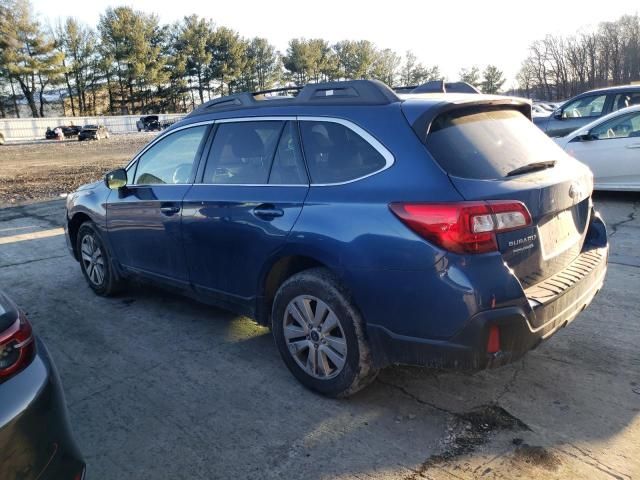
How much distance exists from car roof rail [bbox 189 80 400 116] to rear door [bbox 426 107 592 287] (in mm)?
396

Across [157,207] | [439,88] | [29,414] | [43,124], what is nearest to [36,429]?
[29,414]

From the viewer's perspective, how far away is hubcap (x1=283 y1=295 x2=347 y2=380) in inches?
123

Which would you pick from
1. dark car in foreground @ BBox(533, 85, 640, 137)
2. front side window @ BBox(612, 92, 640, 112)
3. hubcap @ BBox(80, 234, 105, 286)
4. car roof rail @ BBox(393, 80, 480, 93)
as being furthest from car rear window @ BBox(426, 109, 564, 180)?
dark car in foreground @ BBox(533, 85, 640, 137)

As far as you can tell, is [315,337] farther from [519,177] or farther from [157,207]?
[157,207]

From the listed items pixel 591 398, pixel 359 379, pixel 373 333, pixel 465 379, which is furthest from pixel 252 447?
pixel 591 398

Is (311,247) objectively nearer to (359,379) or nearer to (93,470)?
(359,379)

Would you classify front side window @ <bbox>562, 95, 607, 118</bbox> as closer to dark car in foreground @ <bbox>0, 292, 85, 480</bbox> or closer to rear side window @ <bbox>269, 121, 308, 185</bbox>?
rear side window @ <bbox>269, 121, 308, 185</bbox>

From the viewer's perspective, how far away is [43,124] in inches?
2275

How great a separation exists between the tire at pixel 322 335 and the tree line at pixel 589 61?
274ft

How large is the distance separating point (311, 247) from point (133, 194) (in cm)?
221

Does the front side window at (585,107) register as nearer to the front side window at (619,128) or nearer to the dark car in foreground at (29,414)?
the front side window at (619,128)

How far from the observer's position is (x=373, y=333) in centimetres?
295

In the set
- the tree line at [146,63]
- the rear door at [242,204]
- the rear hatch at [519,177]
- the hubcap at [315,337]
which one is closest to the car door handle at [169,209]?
the rear door at [242,204]

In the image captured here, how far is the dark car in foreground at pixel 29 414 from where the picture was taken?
6.20 ft
